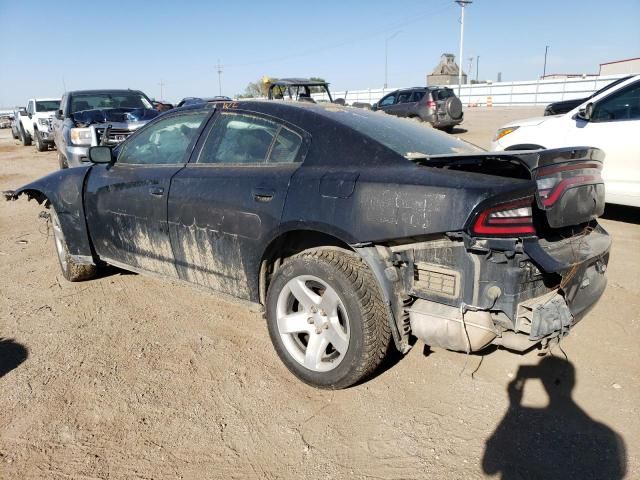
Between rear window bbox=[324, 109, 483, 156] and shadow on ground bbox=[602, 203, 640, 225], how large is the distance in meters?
3.65

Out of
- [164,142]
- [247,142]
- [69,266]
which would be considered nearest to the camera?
[247,142]

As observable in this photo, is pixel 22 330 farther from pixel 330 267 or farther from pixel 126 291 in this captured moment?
pixel 330 267

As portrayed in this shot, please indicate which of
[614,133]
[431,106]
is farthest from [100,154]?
[431,106]

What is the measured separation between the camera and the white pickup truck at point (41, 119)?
684 inches

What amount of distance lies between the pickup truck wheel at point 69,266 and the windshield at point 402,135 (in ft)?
9.22

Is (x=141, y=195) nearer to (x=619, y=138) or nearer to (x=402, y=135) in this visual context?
(x=402, y=135)

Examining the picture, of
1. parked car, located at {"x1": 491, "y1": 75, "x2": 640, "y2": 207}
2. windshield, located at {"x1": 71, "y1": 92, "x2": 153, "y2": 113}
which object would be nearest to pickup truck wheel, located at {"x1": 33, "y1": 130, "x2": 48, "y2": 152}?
windshield, located at {"x1": 71, "y1": 92, "x2": 153, "y2": 113}

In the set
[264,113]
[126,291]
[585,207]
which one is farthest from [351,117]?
[126,291]

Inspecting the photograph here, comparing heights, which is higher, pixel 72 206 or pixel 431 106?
pixel 431 106

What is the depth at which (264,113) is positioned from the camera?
127 inches

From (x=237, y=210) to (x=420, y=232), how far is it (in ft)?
3.98

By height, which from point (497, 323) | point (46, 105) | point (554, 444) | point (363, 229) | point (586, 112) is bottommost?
point (554, 444)

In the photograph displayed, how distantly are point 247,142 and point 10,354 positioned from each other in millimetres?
2142

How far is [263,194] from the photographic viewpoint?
295cm
